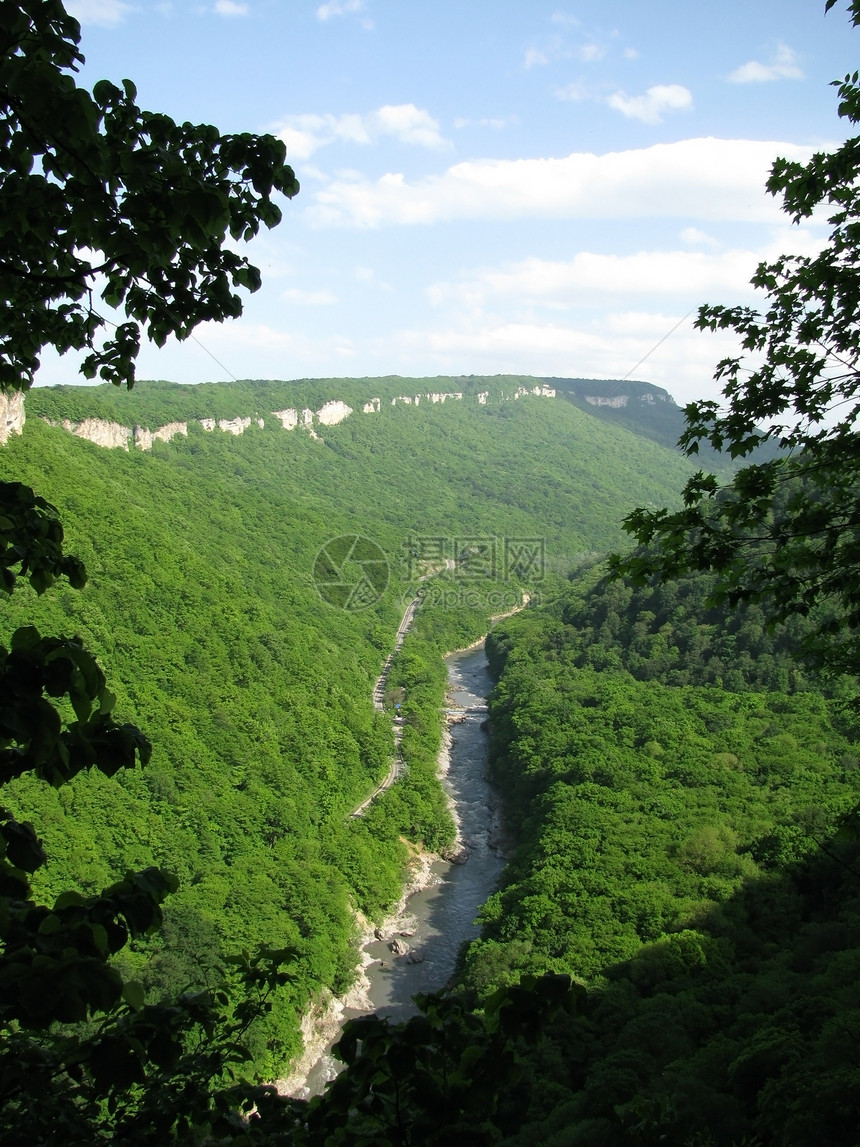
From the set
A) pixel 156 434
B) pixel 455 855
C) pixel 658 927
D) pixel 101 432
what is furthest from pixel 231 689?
pixel 156 434

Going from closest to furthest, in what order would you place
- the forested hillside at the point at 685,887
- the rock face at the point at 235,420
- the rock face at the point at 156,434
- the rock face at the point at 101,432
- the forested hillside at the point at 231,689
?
1. the forested hillside at the point at 685,887
2. the forested hillside at the point at 231,689
3. the rock face at the point at 235,420
4. the rock face at the point at 101,432
5. the rock face at the point at 156,434

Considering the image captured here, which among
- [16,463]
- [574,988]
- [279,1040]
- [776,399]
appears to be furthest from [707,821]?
[16,463]

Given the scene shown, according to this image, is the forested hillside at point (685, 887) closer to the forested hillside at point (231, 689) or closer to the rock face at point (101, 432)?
the forested hillside at point (231, 689)

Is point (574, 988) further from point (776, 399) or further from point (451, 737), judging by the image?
point (451, 737)

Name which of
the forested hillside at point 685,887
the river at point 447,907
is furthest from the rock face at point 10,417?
the forested hillside at point 685,887

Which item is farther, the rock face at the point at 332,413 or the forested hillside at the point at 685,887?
the rock face at the point at 332,413

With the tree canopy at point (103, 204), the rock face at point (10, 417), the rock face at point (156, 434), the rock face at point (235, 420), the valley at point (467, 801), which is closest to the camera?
the tree canopy at point (103, 204)
